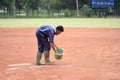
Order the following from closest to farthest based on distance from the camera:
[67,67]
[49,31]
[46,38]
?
[67,67] → [49,31] → [46,38]

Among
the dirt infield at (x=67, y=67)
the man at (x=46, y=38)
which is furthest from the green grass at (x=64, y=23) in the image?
the man at (x=46, y=38)

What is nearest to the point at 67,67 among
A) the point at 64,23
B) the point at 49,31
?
the point at 49,31

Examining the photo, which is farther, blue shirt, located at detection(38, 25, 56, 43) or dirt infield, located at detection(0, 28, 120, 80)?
blue shirt, located at detection(38, 25, 56, 43)

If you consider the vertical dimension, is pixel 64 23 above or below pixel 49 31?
below

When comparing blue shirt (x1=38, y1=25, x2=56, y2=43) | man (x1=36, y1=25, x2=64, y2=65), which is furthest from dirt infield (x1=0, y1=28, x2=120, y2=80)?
blue shirt (x1=38, y1=25, x2=56, y2=43)

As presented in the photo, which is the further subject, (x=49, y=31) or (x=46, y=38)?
(x=46, y=38)

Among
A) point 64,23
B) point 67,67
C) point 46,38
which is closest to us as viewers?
point 67,67

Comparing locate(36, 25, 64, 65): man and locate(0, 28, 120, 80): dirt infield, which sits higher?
locate(36, 25, 64, 65): man

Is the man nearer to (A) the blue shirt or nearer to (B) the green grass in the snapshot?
(A) the blue shirt

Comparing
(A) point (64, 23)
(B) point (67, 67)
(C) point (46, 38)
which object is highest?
(C) point (46, 38)

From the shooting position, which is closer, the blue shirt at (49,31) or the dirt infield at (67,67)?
the dirt infield at (67,67)

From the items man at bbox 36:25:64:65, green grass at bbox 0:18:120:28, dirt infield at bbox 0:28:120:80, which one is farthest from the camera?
green grass at bbox 0:18:120:28

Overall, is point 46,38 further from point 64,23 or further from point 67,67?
point 64,23

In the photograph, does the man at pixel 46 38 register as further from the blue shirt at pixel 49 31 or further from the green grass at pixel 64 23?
the green grass at pixel 64 23
